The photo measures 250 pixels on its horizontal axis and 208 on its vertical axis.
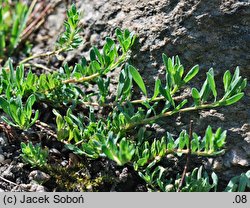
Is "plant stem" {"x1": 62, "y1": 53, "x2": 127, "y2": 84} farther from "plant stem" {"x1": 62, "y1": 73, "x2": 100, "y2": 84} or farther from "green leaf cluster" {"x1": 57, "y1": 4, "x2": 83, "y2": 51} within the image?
"green leaf cluster" {"x1": 57, "y1": 4, "x2": 83, "y2": 51}

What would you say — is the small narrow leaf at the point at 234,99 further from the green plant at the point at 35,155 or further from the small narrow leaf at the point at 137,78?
the green plant at the point at 35,155

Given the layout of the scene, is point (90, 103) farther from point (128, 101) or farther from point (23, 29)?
point (23, 29)

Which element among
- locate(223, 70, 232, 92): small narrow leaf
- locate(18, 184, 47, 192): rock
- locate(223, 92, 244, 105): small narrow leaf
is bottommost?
locate(18, 184, 47, 192): rock

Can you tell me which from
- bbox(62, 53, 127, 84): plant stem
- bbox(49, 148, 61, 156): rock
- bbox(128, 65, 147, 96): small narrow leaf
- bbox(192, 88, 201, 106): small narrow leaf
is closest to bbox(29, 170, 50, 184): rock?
bbox(49, 148, 61, 156): rock

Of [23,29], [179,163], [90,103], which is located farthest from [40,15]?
[179,163]

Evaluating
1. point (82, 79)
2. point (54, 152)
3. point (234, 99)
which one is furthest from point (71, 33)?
point (234, 99)

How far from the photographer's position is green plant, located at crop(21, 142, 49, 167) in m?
2.00

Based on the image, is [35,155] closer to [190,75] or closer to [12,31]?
[190,75]

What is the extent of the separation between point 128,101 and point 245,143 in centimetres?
53

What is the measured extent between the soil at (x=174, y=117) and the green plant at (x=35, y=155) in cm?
6

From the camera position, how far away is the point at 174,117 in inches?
86.0

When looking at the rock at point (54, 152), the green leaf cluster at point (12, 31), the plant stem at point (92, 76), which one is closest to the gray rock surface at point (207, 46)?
the plant stem at point (92, 76)

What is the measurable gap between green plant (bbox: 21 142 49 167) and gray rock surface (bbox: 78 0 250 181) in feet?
1.88

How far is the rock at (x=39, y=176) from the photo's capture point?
209 centimetres
